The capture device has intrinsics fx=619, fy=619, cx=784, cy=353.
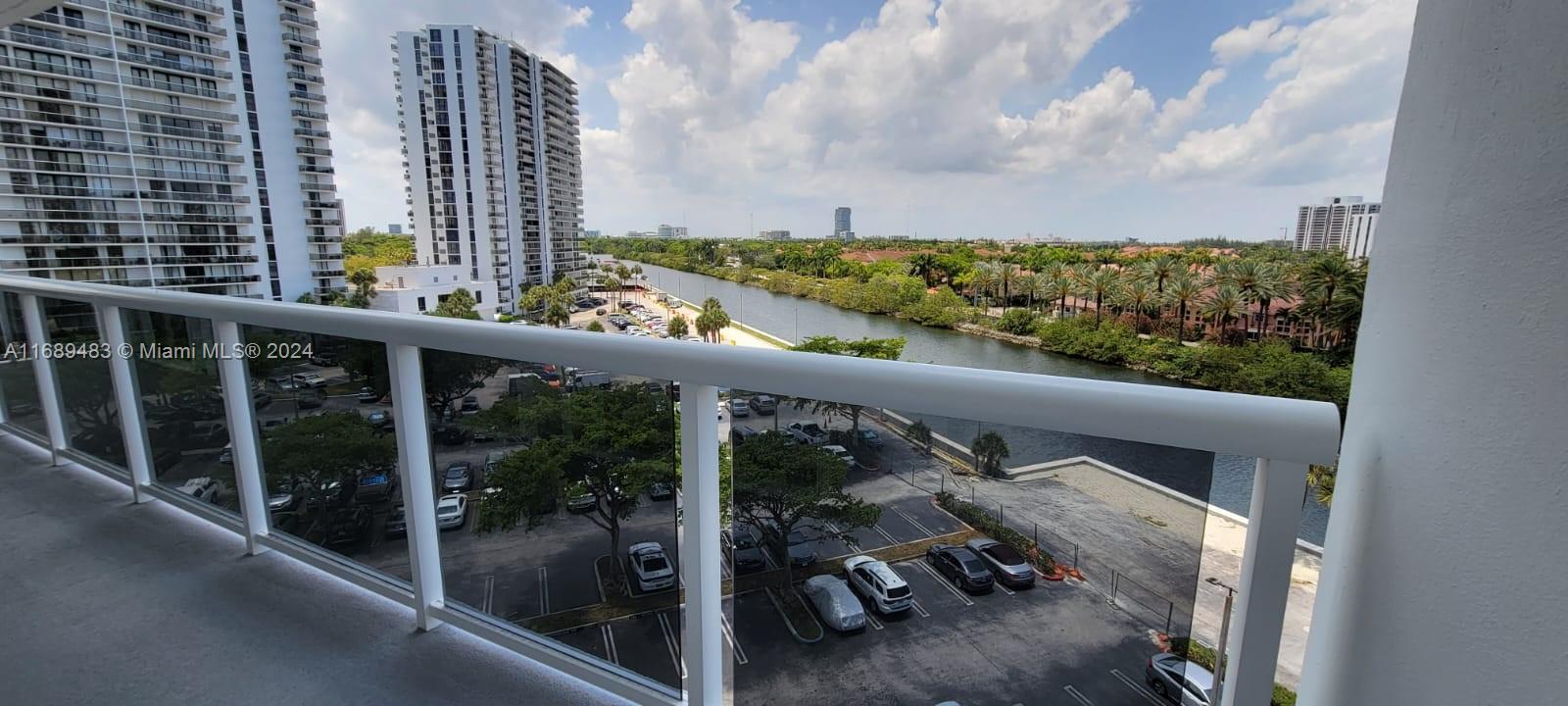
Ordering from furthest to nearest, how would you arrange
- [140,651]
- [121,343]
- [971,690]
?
[121,343], [140,651], [971,690]

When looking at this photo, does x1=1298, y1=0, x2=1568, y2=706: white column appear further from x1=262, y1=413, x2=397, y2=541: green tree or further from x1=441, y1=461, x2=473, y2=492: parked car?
x1=262, y1=413, x2=397, y2=541: green tree

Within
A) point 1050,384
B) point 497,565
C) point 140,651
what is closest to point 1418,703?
point 1050,384

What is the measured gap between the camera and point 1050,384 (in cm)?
66

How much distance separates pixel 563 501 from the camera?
119 centimetres

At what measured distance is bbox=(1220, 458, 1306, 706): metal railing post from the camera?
608mm

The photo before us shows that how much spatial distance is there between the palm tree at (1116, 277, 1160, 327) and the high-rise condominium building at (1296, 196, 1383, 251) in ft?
16.6

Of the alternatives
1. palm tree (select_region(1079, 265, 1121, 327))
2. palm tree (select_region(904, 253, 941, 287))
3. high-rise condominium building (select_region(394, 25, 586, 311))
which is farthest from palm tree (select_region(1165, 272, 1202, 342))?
high-rise condominium building (select_region(394, 25, 586, 311))

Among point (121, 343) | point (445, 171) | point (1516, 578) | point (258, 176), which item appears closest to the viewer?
point (1516, 578)

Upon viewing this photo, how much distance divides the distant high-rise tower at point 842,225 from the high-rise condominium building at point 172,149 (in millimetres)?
15174

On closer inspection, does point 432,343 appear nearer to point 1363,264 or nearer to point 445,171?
point 1363,264

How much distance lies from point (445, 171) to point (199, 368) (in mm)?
40062

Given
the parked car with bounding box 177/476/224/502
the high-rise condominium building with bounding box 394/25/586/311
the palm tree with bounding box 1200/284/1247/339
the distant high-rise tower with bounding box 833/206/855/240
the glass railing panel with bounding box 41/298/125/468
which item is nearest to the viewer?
the parked car with bounding box 177/476/224/502

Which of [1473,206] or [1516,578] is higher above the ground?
[1473,206]

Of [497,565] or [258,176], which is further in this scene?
[258,176]
